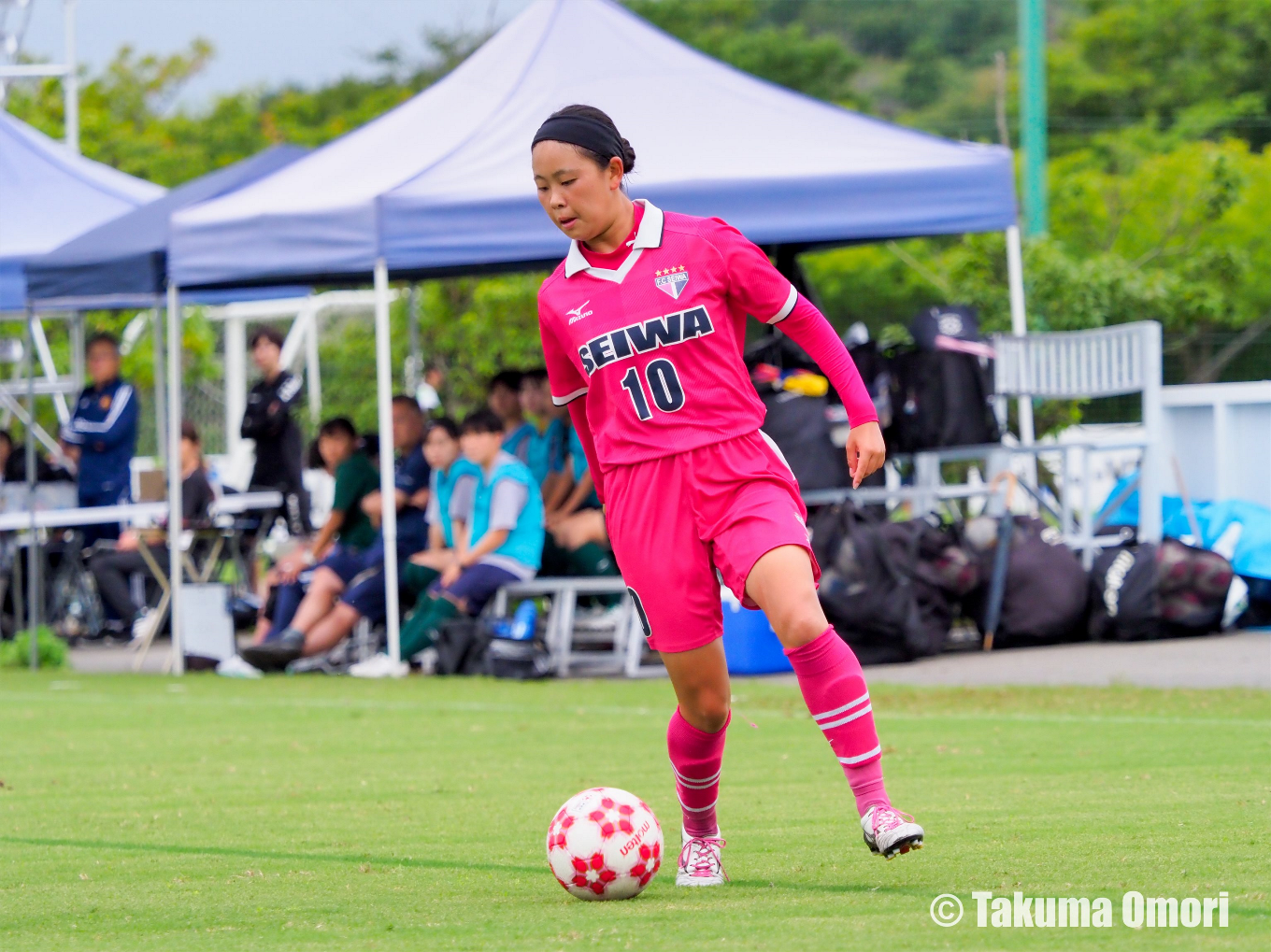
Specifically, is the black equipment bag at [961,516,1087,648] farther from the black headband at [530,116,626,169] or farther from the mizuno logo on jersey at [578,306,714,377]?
the black headband at [530,116,626,169]

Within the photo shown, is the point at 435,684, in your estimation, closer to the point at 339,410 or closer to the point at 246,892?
the point at 246,892

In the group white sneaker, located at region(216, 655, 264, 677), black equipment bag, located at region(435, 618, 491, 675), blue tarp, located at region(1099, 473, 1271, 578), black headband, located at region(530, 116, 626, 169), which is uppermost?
black headband, located at region(530, 116, 626, 169)

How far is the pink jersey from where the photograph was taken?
14.0 feet

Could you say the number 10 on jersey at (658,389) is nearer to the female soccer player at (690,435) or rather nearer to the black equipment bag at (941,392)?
the female soccer player at (690,435)

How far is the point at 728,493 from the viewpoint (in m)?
4.19

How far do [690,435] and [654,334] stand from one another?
26cm

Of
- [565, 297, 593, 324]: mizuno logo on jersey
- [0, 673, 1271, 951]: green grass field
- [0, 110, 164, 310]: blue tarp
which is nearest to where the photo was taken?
[0, 673, 1271, 951]: green grass field

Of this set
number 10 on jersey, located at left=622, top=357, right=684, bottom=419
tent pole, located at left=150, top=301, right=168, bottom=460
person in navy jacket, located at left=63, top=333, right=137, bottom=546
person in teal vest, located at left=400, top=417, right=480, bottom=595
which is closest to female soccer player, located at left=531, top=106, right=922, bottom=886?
number 10 on jersey, located at left=622, top=357, right=684, bottom=419

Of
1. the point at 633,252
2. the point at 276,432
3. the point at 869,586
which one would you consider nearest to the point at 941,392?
the point at 869,586

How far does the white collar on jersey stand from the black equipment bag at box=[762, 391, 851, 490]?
6145 mm

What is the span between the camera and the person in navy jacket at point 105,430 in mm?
14391

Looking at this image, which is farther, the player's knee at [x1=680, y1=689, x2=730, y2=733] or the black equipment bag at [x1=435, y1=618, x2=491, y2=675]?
the black equipment bag at [x1=435, y1=618, x2=491, y2=675]

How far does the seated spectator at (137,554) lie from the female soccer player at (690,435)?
32.5ft

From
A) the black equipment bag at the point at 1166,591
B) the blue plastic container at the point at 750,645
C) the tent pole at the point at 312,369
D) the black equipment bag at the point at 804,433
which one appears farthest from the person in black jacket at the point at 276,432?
the black equipment bag at the point at 1166,591
